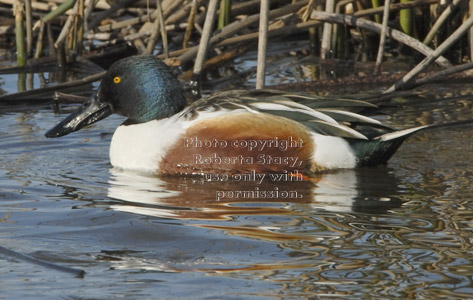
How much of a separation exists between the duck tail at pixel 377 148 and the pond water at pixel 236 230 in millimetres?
71

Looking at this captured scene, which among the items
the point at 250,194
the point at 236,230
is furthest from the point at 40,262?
the point at 250,194

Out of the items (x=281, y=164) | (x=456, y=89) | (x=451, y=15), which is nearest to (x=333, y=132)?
(x=281, y=164)

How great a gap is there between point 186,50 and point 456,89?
2.17 m

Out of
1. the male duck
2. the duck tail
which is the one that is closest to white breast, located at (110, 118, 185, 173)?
the male duck

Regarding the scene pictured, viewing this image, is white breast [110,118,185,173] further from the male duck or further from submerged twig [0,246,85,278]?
submerged twig [0,246,85,278]

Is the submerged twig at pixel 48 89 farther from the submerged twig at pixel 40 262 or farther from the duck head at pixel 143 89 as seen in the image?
the submerged twig at pixel 40 262

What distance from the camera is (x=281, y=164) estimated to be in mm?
5090

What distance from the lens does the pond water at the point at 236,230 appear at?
3.24 m

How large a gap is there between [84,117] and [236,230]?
2.04 meters

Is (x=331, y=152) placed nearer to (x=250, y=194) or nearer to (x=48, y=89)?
(x=250, y=194)

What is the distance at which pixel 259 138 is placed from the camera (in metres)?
5.07

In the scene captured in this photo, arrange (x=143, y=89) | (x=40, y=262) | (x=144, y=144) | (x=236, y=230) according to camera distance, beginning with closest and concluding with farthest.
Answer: (x=40, y=262) → (x=236, y=230) → (x=144, y=144) → (x=143, y=89)

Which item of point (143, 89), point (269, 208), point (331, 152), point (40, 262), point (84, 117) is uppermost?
point (143, 89)

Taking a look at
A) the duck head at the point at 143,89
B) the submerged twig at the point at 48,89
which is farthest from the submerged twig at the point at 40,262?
the submerged twig at the point at 48,89
